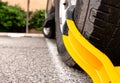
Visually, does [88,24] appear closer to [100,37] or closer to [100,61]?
[100,37]

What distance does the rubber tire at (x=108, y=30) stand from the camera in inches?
43.6

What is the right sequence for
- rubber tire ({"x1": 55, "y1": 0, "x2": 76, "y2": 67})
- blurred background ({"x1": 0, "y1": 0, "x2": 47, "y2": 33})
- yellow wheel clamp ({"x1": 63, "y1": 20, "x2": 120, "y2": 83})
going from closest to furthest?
yellow wheel clamp ({"x1": 63, "y1": 20, "x2": 120, "y2": 83}) < rubber tire ({"x1": 55, "y1": 0, "x2": 76, "y2": 67}) < blurred background ({"x1": 0, "y1": 0, "x2": 47, "y2": 33})

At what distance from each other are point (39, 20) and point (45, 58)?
3.56 meters

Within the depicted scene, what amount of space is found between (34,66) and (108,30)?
533mm

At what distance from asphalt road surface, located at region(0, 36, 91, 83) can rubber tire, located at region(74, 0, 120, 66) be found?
237mm

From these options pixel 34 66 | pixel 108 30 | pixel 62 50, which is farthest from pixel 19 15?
pixel 108 30

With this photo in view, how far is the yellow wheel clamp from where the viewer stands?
0.99m

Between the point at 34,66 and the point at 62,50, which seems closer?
the point at 34,66

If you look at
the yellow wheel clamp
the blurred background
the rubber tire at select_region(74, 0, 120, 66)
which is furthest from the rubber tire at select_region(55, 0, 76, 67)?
the blurred background

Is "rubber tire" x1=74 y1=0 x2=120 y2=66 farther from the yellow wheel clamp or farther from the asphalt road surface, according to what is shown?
the asphalt road surface

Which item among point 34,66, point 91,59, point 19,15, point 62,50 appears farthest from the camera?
point 19,15

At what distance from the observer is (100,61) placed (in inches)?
41.6

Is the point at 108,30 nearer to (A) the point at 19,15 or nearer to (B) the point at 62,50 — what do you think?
(B) the point at 62,50

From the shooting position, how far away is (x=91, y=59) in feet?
3.69
